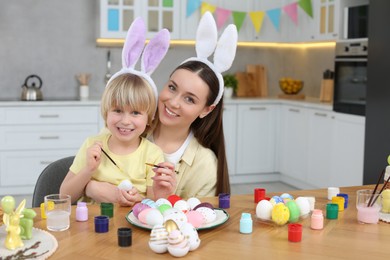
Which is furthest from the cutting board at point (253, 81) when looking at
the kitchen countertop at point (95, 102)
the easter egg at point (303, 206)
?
the easter egg at point (303, 206)

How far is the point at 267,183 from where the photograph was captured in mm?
5984

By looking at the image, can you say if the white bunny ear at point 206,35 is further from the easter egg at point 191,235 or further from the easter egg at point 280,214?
the easter egg at point 191,235

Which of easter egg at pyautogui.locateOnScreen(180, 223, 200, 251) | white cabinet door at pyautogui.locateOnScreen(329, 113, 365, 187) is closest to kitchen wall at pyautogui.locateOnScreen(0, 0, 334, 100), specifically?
white cabinet door at pyautogui.locateOnScreen(329, 113, 365, 187)

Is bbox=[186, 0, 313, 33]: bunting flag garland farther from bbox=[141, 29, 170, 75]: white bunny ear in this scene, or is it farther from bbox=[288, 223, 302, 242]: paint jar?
bbox=[288, 223, 302, 242]: paint jar

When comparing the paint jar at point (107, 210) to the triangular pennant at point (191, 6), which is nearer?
the paint jar at point (107, 210)

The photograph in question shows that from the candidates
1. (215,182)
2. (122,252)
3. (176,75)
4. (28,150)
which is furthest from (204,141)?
(28,150)

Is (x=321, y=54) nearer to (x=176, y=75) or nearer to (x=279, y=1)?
(x=279, y=1)

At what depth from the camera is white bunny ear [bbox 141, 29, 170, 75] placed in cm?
217

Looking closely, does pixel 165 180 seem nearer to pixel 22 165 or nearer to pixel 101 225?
pixel 101 225

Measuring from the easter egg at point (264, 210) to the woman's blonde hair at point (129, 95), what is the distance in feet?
2.00

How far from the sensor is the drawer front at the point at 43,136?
17.0 feet

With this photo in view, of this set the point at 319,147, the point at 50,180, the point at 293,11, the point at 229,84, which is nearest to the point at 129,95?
the point at 50,180

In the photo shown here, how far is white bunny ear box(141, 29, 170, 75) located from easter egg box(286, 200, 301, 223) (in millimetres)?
768

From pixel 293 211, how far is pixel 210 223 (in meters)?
0.24
